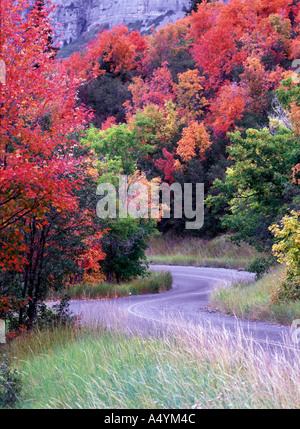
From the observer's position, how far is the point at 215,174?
145ft

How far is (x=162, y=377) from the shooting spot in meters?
6.15

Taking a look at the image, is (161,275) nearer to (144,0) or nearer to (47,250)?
(47,250)

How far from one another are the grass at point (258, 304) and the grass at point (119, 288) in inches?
291

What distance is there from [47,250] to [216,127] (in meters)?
38.4

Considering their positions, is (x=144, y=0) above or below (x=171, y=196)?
above

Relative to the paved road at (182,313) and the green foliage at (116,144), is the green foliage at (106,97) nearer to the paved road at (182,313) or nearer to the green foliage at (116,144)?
the green foliage at (116,144)

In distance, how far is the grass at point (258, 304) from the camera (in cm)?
1356

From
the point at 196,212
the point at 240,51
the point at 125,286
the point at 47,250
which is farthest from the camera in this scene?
the point at 240,51

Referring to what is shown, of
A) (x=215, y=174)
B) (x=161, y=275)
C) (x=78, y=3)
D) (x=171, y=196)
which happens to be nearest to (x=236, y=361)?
(x=161, y=275)

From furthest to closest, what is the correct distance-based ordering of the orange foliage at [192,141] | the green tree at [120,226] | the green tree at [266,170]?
the orange foliage at [192,141] → the green tree at [120,226] → the green tree at [266,170]

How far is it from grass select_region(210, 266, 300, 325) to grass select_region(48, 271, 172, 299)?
7.39 metres

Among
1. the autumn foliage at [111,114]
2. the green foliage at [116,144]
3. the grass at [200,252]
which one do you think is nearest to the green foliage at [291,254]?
the autumn foliage at [111,114]

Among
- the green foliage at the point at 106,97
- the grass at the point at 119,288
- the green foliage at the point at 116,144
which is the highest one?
the green foliage at the point at 106,97

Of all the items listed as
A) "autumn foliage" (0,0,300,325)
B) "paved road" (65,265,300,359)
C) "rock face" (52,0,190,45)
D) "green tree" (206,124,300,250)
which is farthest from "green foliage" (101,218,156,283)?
"rock face" (52,0,190,45)
